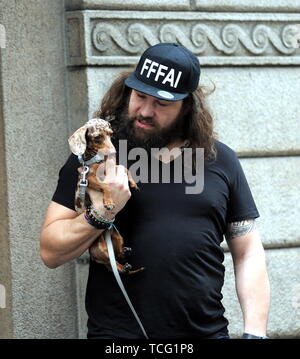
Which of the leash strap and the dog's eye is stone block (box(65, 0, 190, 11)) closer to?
the dog's eye

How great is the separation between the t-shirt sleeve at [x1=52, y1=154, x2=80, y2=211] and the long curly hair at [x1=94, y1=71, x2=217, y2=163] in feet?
1.03

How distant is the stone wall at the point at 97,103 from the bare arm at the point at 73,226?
122 cm

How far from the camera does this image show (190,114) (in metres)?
3.94

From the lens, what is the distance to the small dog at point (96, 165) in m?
3.40

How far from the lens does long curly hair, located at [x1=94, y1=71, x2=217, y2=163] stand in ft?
12.7

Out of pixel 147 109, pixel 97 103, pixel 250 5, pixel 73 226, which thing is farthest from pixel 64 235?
pixel 250 5

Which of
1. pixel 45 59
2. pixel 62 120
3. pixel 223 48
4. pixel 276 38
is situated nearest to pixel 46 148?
pixel 62 120

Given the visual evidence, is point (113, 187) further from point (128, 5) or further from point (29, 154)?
point (128, 5)

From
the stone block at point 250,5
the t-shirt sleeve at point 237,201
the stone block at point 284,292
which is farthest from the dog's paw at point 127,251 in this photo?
the stone block at point 250,5

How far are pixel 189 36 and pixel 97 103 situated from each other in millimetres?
749

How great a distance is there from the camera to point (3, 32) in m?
4.76
